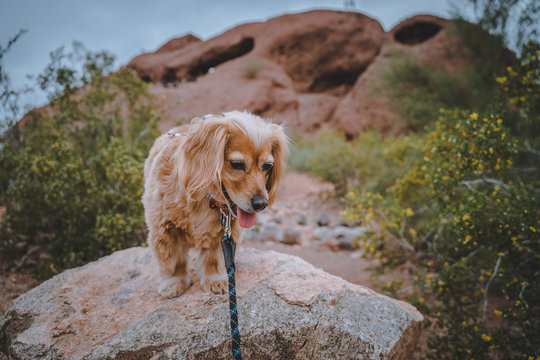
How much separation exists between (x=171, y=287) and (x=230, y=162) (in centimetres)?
123

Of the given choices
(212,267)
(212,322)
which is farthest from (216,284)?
(212,322)

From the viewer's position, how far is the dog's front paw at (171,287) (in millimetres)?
2486

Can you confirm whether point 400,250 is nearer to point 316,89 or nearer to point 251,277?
point 251,277

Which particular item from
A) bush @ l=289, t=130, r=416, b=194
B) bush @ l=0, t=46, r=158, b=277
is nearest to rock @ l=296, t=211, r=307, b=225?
bush @ l=289, t=130, r=416, b=194

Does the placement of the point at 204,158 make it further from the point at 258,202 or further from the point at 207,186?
the point at 258,202

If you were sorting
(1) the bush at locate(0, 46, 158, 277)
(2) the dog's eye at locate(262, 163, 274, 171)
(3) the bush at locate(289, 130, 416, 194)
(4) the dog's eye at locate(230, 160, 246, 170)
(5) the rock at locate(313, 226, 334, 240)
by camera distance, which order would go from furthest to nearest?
1. (3) the bush at locate(289, 130, 416, 194)
2. (5) the rock at locate(313, 226, 334, 240)
3. (1) the bush at locate(0, 46, 158, 277)
4. (2) the dog's eye at locate(262, 163, 274, 171)
5. (4) the dog's eye at locate(230, 160, 246, 170)

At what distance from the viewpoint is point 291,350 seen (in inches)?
84.2

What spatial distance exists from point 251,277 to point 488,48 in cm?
881

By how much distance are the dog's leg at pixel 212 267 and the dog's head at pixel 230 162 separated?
1.97ft

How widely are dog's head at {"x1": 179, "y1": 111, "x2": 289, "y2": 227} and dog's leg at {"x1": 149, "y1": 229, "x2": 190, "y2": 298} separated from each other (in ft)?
1.92

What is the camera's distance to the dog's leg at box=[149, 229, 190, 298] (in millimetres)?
2465

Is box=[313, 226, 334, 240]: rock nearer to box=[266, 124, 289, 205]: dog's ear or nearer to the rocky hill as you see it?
box=[266, 124, 289, 205]: dog's ear

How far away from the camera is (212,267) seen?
2533 mm

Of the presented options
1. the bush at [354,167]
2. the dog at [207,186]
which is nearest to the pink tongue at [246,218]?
the dog at [207,186]
